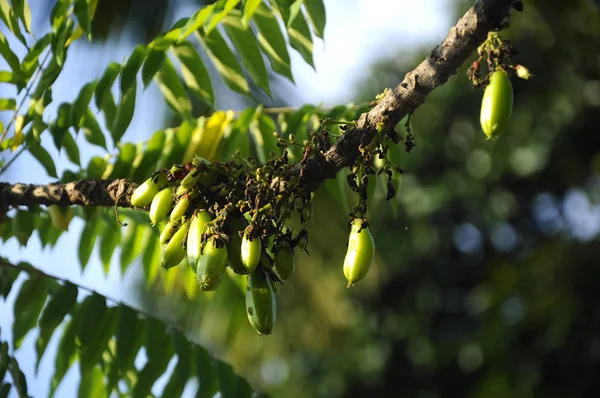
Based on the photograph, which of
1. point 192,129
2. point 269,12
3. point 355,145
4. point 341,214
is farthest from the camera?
point 341,214

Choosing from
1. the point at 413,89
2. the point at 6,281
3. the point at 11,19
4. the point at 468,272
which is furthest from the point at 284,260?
the point at 468,272

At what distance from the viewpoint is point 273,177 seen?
1887 mm

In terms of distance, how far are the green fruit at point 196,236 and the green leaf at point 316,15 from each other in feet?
2.74

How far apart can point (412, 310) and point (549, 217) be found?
2.45 metres

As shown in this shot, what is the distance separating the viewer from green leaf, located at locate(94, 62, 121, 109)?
2.60m

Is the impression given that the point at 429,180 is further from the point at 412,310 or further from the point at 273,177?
the point at 273,177

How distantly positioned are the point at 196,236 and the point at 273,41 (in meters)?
1.07

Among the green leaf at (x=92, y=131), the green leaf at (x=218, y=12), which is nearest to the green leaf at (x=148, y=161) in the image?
the green leaf at (x=92, y=131)

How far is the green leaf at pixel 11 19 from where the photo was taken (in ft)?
8.68

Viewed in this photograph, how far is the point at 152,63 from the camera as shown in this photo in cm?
260

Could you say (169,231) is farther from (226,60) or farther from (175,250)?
(226,60)

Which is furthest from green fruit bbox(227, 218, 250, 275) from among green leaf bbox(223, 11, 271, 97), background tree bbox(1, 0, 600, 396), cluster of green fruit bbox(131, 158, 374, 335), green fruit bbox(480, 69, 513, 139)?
background tree bbox(1, 0, 600, 396)

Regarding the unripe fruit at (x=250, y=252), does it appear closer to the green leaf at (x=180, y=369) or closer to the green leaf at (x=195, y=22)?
the green leaf at (x=195, y=22)

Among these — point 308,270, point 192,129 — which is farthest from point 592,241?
point 192,129
